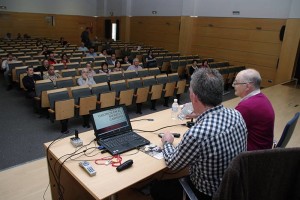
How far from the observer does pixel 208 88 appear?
1861mm

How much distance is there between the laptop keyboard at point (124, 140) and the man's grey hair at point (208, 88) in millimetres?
930

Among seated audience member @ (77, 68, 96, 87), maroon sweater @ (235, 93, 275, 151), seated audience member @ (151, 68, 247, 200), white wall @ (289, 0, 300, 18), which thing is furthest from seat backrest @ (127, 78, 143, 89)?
white wall @ (289, 0, 300, 18)

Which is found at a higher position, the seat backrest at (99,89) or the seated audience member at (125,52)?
the seated audience member at (125,52)

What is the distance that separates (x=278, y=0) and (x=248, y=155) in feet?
38.2

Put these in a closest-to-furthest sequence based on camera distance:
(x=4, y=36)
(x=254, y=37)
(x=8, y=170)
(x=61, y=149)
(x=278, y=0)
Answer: (x=61, y=149) → (x=8, y=170) → (x=278, y=0) → (x=254, y=37) → (x=4, y=36)

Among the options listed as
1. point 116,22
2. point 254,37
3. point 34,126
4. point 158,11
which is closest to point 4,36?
point 116,22

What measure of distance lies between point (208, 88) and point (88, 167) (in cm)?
120

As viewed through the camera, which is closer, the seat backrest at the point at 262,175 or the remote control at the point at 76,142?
the seat backrest at the point at 262,175

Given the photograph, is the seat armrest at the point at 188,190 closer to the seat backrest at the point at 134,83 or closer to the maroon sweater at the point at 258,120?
the maroon sweater at the point at 258,120

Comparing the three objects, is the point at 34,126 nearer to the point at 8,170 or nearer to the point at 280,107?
the point at 8,170

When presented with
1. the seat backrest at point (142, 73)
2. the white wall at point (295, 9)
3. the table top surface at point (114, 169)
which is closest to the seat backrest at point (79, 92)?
the seat backrest at point (142, 73)

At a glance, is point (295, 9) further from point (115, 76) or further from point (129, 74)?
point (115, 76)

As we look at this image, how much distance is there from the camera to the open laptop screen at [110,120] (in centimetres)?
255

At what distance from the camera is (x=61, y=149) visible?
244 centimetres
